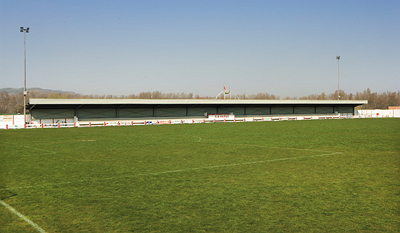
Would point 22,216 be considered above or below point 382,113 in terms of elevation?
below

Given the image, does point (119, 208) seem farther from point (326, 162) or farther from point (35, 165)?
point (326, 162)

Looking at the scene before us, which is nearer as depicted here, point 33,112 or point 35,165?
point 35,165

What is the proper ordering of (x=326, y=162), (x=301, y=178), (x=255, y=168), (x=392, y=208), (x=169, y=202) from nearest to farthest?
(x=392, y=208) < (x=169, y=202) < (x=301, y=178) < (x=255, y=168) < (x=326, y=162)

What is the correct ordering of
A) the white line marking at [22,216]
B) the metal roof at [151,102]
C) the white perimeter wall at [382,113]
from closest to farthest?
1. the white line marking at [22,216]
2. the metal roof at [151,102]
3. the white perimeter wall at [382,113]

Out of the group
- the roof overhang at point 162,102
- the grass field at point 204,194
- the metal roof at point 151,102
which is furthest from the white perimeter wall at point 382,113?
the grass field at point 204,194

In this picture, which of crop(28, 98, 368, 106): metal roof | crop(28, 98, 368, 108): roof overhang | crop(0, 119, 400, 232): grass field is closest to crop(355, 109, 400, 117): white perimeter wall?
crop(28, 98, 368, 108): roof overhang

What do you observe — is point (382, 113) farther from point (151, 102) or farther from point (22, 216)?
point (22, 216)

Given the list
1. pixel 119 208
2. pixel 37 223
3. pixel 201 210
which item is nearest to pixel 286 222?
pixel 201 210

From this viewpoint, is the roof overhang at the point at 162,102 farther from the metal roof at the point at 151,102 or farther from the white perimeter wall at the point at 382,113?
the white perimeter wall at the point at 382,113

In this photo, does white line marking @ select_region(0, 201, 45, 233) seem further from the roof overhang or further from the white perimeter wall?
the white perimeter wall

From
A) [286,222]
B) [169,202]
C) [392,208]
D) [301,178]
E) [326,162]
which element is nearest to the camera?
[286,222]

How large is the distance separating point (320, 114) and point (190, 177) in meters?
86.3

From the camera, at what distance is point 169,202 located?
971cm

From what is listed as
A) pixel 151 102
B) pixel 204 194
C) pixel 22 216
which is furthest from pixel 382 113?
pixel 22 216
